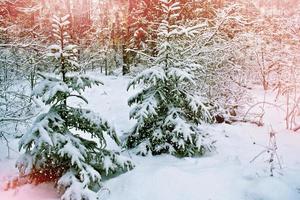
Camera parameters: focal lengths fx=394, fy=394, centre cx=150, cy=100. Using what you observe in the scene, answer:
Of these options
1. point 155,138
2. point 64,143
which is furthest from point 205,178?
point 64,143

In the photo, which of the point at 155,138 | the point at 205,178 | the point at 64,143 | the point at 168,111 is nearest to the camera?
the point at 64,143

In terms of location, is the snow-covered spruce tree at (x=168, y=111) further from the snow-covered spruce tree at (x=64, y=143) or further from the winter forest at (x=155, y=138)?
the snow-covered spruce tree at (x=64, y=143)

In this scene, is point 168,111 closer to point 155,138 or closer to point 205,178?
point 155,138

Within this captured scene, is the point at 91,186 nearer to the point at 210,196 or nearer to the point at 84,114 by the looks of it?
the point at 84,114

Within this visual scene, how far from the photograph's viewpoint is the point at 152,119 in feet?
27.9

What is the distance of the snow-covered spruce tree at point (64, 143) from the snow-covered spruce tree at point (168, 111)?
1.20 metres

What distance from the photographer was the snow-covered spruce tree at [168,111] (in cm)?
820

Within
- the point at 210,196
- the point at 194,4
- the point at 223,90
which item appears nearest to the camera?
the point at 210,196

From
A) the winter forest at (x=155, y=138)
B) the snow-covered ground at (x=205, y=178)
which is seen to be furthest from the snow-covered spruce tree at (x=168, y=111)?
the snow-covered ground at (x=205, y=178)

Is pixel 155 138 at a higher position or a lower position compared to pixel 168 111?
lower

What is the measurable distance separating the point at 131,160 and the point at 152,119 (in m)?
1.18

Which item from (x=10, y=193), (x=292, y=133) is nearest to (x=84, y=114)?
(x=10, y=193)

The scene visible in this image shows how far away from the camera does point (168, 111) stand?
8562 millimetres

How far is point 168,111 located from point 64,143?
8.88 ft
